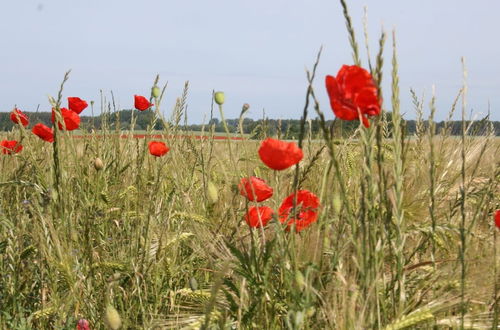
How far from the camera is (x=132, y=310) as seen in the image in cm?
173

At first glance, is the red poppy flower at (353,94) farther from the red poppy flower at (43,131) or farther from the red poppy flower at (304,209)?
the red poppy flower at (43,131)

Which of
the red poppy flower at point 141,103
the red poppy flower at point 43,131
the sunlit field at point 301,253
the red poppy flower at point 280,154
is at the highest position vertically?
the red poppy flower at point 141,103

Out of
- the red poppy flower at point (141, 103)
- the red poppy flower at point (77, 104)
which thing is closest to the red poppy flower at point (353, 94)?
the red poppy flower at point (77, 104)

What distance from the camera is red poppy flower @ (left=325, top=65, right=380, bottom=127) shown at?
1.09 m

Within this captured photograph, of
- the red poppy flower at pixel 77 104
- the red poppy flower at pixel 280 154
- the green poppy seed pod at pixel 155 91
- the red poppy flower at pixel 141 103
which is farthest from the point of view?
the red poppy flower at pixel 141 103

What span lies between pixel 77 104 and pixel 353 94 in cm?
176

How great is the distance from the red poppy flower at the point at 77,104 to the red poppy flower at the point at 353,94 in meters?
1.68

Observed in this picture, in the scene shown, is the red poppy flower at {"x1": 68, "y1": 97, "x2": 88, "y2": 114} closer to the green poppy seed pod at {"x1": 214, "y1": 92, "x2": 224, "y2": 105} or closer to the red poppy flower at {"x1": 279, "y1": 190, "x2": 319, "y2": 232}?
the green poppy seed pod at {"x1": 214, "y1": 92, "x2": 224, "y2": 105}

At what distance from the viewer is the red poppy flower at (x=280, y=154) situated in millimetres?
1244

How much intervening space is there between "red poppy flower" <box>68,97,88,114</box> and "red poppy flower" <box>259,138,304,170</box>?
1.49 meters

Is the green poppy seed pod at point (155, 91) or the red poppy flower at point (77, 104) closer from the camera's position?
the green poppy seed pod at point (155, 91)

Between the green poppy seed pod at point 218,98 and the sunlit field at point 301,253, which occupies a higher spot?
the green poppy seed pod at point 218,98

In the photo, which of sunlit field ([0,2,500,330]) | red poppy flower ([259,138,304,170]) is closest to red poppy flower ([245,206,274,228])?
sunlit field ([0,2,500,330])

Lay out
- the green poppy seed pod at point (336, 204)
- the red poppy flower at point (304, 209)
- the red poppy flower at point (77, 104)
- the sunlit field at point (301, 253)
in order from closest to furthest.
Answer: the sunlit field at point (301, 253) → the green poppy seed pod at point (336, 204) → the red poppy flower at point (304, 209) → the red poppy flower at point (77, 104)
